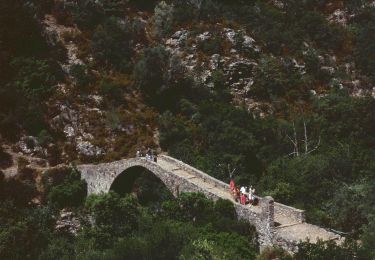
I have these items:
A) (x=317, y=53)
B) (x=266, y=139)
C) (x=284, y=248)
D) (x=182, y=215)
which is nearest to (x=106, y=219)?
(x=182, y=215)

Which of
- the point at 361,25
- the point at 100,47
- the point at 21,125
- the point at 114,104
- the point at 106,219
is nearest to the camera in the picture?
the point at 106,219

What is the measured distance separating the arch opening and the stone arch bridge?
0.95 m

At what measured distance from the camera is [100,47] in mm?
70500

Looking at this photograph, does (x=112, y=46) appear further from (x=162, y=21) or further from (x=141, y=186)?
(x=141, y=186)

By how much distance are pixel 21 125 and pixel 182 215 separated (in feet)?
86.4

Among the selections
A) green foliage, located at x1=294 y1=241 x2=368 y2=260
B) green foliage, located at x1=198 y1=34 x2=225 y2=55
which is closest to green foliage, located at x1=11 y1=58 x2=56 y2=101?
green foliage, located at x1=198 y1=34 x2=225 y2=55

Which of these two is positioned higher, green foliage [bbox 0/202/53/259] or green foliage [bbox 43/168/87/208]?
green foliage [bbox 43/168/87/208]

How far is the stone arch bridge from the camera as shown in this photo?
34.3 metres

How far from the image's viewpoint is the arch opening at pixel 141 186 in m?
51.2

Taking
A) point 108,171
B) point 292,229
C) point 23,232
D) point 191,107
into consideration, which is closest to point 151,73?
point 191,107

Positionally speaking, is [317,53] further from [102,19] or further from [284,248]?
[284,248]

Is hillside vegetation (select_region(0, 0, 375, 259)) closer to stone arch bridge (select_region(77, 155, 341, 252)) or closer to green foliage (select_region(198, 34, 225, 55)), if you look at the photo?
green foliage (select_region(198, 34, 225, 55))

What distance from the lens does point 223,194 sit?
134 ft

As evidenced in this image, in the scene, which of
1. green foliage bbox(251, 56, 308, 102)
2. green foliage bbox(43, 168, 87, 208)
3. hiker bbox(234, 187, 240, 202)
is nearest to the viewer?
hiker bbox(234, 187, 240, 202)
